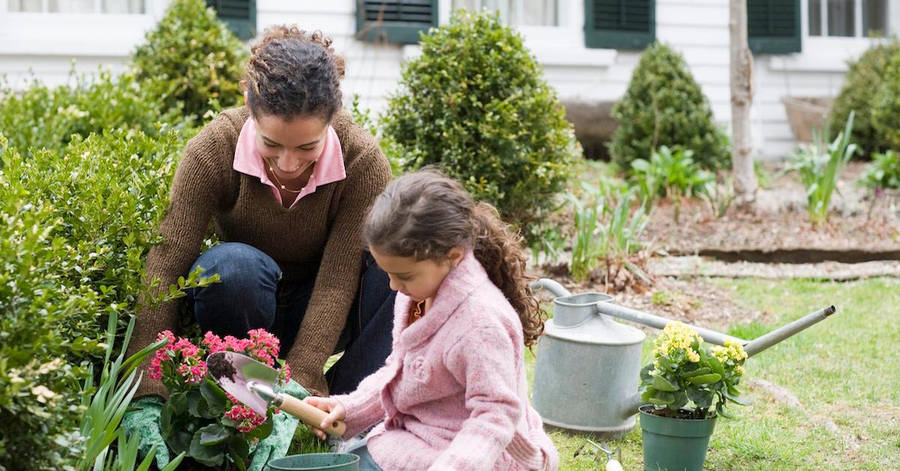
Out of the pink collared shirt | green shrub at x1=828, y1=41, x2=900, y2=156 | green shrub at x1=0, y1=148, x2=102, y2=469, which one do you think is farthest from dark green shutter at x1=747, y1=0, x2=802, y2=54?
green shrub at x1=0, y1=148, x2=102, y2=469

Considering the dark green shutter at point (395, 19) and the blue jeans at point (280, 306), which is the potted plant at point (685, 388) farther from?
the dark green shutter at point (395, 19)

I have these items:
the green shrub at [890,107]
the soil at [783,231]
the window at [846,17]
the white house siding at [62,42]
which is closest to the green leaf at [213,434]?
the soil at [783,231]

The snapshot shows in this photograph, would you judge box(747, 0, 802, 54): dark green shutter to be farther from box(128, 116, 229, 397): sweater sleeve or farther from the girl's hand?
the girl's hand

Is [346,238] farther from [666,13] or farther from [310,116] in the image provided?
[666,13]

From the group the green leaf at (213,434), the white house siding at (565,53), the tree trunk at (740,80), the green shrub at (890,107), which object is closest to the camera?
the green leaf at (213,434)

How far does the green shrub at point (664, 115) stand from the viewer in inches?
294

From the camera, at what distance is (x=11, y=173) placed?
2.36 meters

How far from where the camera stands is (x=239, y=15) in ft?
23.7

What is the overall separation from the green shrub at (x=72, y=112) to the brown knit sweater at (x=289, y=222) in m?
2.01

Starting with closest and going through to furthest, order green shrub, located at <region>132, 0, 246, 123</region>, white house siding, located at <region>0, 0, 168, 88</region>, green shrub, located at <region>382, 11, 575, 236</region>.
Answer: green shrub, located at <region>382, 11, 575, 236</region> < green shrub, located at <region>132, 0, 246, 123</region> < white house siding, located at <region>0, 0, 168, 88</region>

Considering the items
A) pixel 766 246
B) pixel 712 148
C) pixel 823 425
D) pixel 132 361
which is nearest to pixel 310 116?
pixel 132 361

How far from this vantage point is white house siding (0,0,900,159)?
7.09 m

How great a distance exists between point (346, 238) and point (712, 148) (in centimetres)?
544

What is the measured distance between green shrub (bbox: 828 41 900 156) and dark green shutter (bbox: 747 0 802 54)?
22.6 inches
